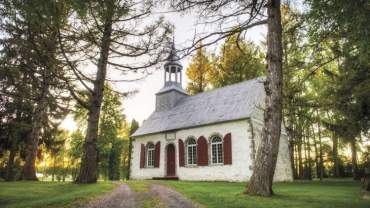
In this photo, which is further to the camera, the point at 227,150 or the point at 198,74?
the point at 198,74

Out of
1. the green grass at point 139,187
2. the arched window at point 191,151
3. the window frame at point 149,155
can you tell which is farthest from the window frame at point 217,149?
the green grass at point 139,187

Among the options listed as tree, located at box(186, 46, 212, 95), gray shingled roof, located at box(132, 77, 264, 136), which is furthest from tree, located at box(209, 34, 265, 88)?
gray shingled roof, located at box(132, 77, 264, 136)

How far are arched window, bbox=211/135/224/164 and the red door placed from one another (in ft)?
12.1

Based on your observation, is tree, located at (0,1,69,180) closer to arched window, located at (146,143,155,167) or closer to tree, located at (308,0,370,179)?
tree, located at (308,0,370,179)

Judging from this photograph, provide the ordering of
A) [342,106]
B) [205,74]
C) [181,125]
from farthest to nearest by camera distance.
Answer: [205,74]
[181,125]
[342,106]

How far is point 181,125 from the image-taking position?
68.8ft

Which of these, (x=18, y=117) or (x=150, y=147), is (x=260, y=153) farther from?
(x=18, y=117)

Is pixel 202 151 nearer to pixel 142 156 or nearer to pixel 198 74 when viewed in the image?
pixel 142 156

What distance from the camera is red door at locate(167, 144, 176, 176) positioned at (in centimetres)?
2126

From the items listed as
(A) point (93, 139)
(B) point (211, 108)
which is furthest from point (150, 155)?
(A) point (93, 139)

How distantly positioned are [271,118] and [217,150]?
10920 mm

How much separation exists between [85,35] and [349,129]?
532 inches

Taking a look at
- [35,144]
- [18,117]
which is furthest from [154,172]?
[18,117]

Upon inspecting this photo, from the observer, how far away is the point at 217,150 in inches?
741
